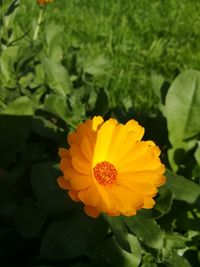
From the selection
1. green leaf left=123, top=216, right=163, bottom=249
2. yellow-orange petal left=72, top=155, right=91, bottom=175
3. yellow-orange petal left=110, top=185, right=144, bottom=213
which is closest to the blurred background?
A: green leaf left=123, top=216, right=163, bottom=249

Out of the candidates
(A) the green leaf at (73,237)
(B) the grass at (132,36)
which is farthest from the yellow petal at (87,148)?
(B) the grass at (132,36)

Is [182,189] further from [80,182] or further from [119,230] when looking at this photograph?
[80,182]

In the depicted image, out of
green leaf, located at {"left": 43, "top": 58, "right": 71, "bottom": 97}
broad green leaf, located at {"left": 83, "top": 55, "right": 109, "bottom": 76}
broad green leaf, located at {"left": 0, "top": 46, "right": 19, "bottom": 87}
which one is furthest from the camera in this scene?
broad green leaf, located at {"left": 83, "top": 55, "right": 109, "bottom": 76}

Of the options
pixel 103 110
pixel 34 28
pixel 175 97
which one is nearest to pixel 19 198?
pixel 103 110

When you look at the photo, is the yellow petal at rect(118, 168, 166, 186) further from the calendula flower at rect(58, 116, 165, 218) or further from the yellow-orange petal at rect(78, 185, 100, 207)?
the yellow-orange petal at rect(78, 185, 100, 207)

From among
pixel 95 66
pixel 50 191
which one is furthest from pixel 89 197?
pixel 95 66

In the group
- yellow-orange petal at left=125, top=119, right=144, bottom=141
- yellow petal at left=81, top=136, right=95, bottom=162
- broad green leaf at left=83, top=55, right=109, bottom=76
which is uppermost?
yellow-orange petal at left=125, top=119, right=144, bottom=141

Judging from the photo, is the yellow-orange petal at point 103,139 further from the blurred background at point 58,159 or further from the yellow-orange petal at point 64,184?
the blurred background at point 58,159
